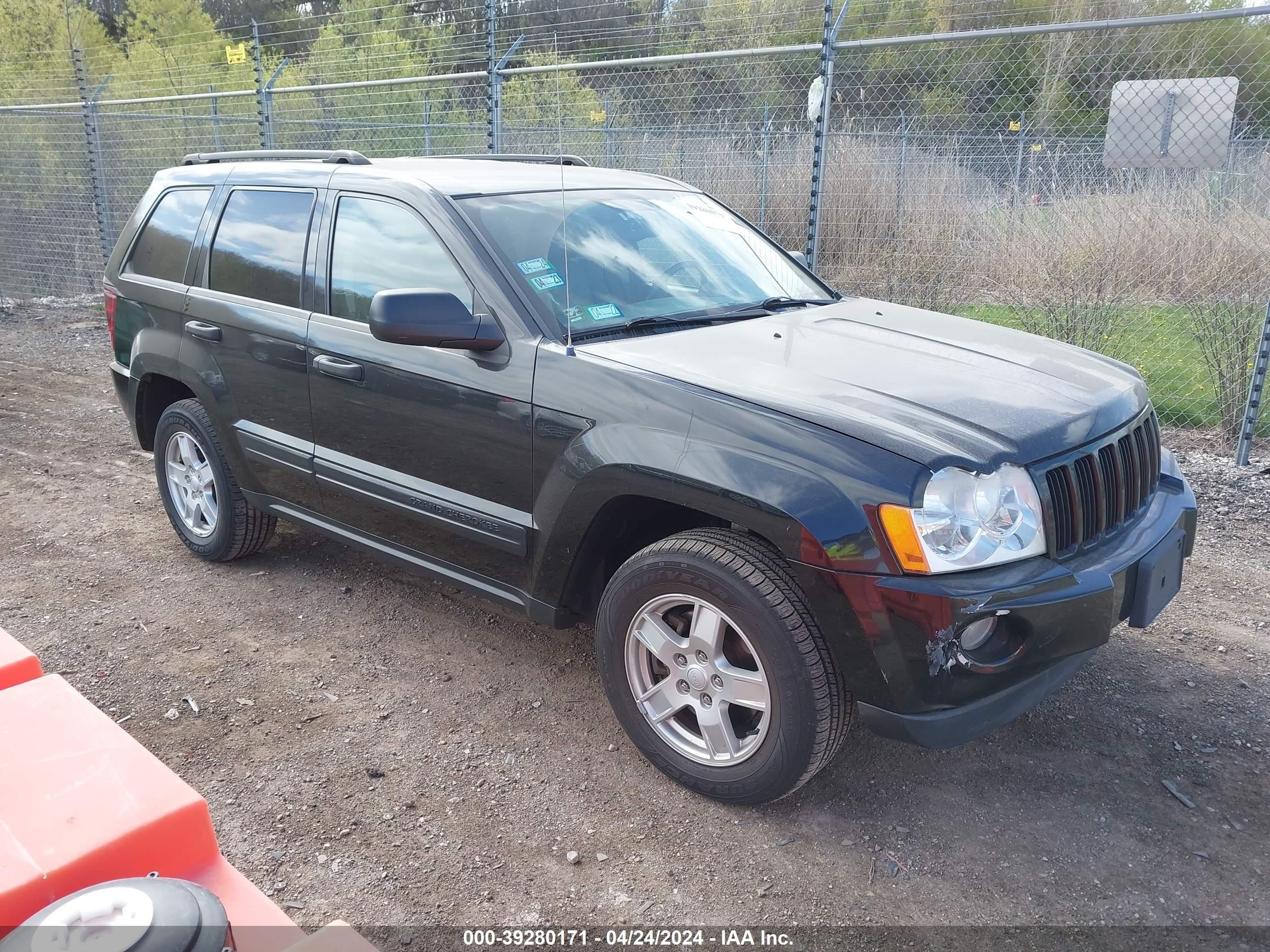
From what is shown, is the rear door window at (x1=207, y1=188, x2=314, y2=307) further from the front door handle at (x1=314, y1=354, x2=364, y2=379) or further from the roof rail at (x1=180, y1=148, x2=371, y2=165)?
the front door handle at (x1=314, y1=354, x2=364, y2=379)

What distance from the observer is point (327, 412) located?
384 centimetres

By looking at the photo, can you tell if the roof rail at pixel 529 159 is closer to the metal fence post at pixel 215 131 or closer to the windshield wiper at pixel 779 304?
the windshield wiper at pixel 779 304

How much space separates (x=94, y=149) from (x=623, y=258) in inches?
436

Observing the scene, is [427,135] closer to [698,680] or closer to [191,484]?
[191,484]

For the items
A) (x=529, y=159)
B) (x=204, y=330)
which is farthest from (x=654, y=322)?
(x=204, y=330)

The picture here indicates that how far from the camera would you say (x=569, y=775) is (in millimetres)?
3139

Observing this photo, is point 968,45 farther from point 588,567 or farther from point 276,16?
point 276,16

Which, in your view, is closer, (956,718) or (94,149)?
(956,718)

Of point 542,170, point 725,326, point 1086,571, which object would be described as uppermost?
point 542,170

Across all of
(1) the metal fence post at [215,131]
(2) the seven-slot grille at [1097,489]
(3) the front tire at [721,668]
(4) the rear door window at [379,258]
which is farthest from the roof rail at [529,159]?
(1) the metal fence post at [215,131]

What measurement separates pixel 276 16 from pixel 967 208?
33146 millimetres

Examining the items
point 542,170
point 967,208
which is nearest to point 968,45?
point 967,208

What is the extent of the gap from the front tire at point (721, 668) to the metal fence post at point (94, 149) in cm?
1155

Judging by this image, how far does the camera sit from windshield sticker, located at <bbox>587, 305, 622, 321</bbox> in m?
3.34
